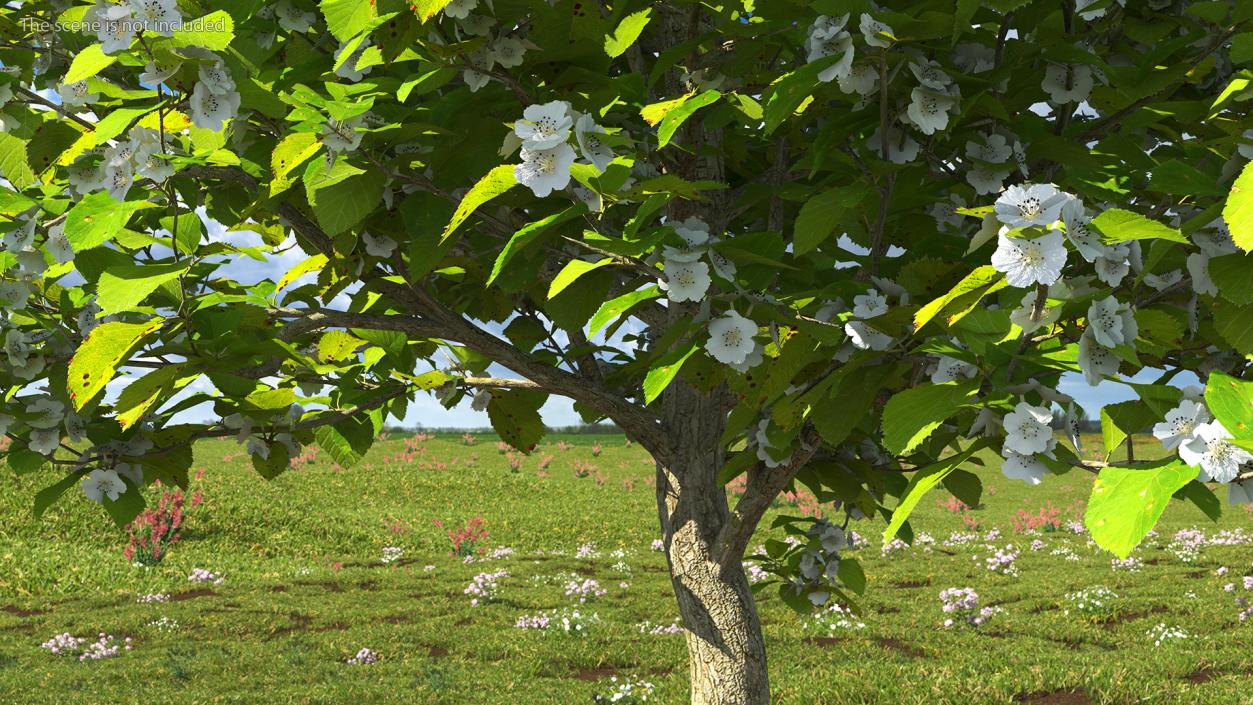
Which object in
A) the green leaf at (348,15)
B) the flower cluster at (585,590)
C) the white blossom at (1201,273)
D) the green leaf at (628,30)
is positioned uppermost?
the green leaf at (628,30)

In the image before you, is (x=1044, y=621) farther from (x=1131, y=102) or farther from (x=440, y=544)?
(x=440, y=544)

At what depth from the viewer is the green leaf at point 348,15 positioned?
81.4 inches

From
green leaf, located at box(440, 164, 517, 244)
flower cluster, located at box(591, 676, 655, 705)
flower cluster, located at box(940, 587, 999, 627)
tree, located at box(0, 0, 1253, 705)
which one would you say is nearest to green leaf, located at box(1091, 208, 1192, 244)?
tree, located at box(0, 0, 1253, 705)

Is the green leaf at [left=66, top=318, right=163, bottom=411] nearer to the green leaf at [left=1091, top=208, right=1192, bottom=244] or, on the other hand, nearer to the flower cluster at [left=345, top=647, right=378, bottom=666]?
the green leaf at [left=1091, top=208, right=1192, bottom=244]

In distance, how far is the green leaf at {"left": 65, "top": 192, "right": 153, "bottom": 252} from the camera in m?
2.28

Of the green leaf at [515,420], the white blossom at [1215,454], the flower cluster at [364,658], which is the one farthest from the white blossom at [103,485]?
the flower cluster at [364,658]

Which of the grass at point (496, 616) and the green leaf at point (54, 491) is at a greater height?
the green leaf at point (54, 491)

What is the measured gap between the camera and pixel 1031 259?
65.6 inches

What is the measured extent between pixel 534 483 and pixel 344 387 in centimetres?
2038

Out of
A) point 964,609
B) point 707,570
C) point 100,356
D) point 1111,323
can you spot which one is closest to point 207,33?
point 100,356

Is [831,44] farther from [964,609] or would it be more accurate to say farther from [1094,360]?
[964,609]

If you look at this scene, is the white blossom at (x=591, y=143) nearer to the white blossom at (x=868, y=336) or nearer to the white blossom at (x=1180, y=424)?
the white blossom at (x=868, y=336)

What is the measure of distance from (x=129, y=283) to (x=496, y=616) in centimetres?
951

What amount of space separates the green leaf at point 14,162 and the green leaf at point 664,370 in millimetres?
2594
